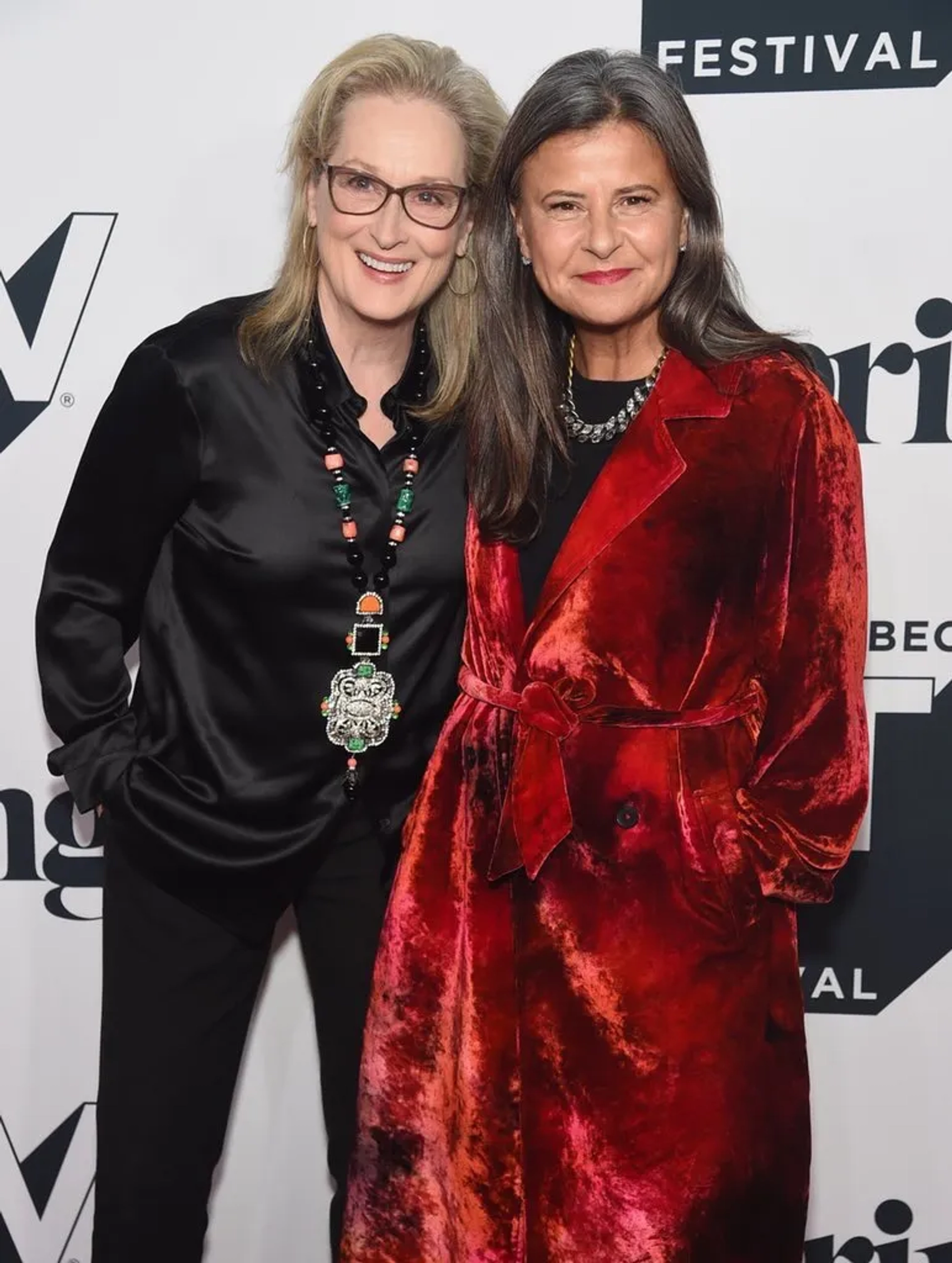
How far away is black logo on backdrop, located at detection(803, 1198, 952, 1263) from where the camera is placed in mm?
2322

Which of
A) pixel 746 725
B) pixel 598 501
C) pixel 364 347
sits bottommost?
pixel 746 725

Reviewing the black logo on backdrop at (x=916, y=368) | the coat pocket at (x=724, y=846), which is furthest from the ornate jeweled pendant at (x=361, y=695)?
the black logo on backdrop at (x=916, y=368)

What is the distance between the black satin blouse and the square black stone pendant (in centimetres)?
2

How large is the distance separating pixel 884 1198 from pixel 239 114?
203 centimetres

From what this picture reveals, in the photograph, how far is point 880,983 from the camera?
7.38 feet

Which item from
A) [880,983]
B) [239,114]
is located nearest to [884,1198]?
[880,983]

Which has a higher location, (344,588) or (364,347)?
(364,347)

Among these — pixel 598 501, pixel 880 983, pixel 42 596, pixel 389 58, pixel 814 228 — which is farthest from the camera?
pixel 880 983

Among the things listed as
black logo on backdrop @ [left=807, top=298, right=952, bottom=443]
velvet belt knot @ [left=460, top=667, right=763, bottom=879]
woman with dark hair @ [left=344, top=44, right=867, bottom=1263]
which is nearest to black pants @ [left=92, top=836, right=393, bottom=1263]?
woman with dark hair @ [left=344, top=44, right=867, bottom=1263]

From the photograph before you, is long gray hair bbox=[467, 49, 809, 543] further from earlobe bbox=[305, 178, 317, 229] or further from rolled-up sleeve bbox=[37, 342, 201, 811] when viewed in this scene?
rolled-up sleeve bbox=[37, 342, 201, 811]

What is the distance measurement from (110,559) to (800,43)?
4.02ft

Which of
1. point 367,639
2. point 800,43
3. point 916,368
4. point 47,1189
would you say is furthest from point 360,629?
point 47,1189

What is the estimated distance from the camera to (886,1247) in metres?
2.34

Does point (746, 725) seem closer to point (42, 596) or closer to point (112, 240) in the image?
point (42, 596)
